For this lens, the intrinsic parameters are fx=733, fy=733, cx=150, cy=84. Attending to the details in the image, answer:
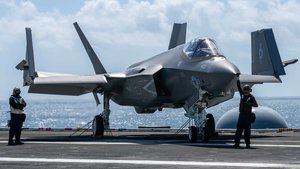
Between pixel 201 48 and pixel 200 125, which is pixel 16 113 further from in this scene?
pixel 201 48

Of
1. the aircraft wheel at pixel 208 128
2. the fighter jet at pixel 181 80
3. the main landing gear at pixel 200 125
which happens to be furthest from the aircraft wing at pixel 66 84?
the main landing gear at pixel 200 125

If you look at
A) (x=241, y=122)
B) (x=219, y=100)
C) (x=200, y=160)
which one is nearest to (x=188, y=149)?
(x=241, y=122)

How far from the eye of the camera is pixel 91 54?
3531 centimetres

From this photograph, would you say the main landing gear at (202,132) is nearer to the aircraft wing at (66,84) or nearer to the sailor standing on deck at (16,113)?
the sailor standing on deck at (16,113)

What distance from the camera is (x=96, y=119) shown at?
100 ft

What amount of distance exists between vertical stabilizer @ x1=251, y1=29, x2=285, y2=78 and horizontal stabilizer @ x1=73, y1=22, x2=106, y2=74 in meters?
9.14

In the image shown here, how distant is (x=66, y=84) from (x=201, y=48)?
6.95 metres

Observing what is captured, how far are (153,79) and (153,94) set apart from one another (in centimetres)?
79

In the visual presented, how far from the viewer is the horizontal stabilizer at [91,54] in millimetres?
34719

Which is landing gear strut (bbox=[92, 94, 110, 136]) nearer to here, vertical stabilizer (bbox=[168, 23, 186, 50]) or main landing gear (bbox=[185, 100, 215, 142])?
vertical stabilizer (bbox=[168, 23, 186, 50])

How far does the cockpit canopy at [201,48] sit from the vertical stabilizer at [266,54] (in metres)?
3.00

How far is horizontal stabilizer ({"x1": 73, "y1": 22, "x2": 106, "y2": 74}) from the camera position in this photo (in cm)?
3472

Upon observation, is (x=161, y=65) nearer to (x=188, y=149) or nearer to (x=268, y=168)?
(x=188, y=149)

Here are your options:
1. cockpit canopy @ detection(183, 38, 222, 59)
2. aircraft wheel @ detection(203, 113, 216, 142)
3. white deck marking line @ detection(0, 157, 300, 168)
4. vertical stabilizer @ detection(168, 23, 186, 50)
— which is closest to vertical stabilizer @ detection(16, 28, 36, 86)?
vertical stabilizer @ detection(168, 23, 186, 50)
